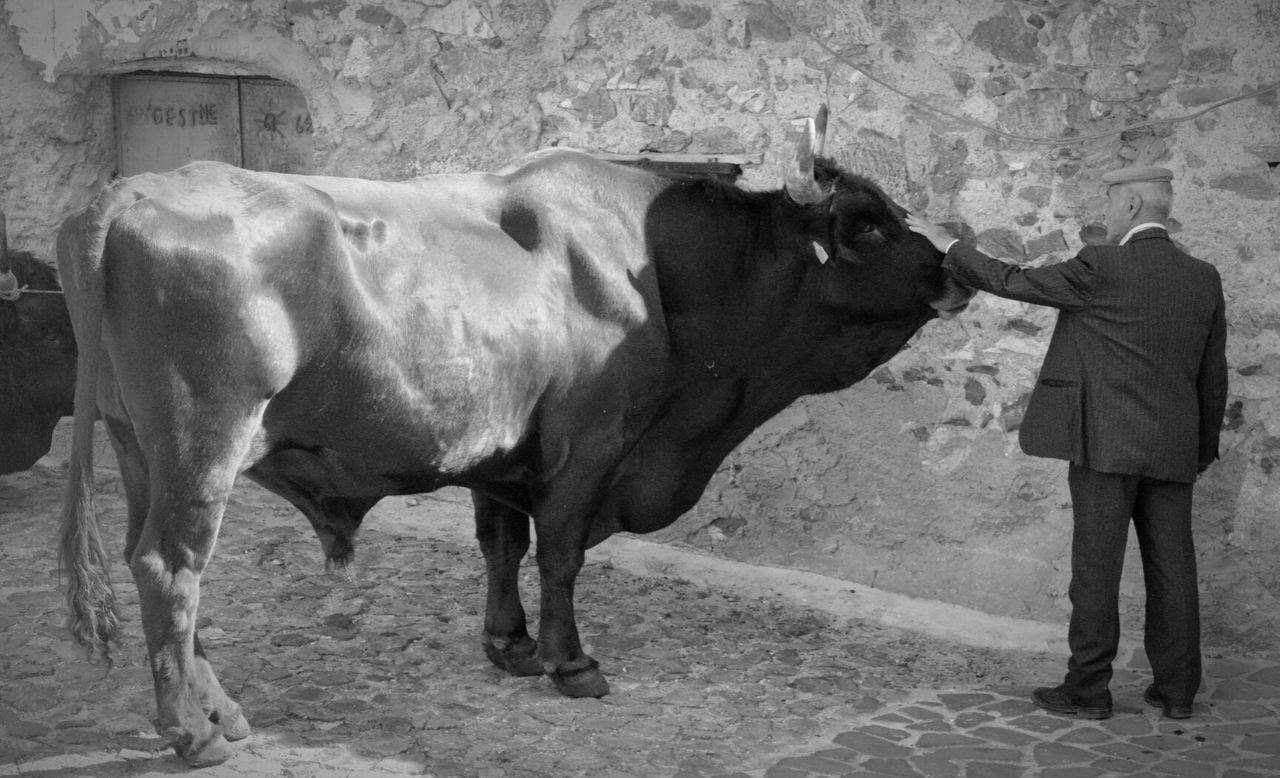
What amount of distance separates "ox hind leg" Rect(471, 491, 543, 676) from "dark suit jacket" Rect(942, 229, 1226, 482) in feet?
5.87

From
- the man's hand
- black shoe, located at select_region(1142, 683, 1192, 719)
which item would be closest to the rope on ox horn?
the man's hand

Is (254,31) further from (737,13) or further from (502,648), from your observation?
(502,648)

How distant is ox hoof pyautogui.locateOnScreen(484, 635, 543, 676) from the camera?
4.93 m

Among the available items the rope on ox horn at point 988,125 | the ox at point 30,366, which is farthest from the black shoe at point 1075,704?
the ox at point 30,366

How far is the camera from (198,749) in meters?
4.00

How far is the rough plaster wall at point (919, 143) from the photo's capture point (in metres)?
5.31

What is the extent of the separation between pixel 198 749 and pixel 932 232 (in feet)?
9.39

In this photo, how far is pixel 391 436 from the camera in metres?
4.16

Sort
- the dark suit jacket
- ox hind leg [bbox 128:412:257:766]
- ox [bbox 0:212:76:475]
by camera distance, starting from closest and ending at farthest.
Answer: ox hind leg [bbox 128:412:257:766]
the dark suit jacket
ox [bbox 0:212:76:475]

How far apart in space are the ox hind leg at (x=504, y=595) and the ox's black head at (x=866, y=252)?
1348 mm

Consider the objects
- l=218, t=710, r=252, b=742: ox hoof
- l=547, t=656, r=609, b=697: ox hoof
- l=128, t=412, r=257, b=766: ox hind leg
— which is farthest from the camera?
l=547, t=656, r=609, b=697: ox hoof

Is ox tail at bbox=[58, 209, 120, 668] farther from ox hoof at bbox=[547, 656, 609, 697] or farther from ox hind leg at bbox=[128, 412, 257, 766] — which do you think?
ox hoof at bbox=[547, 656, 609, 697]

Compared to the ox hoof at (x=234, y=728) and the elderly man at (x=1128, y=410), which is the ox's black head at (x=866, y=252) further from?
the ox hoof at (x=234, y=728)

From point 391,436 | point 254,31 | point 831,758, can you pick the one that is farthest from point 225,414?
point 254,31
